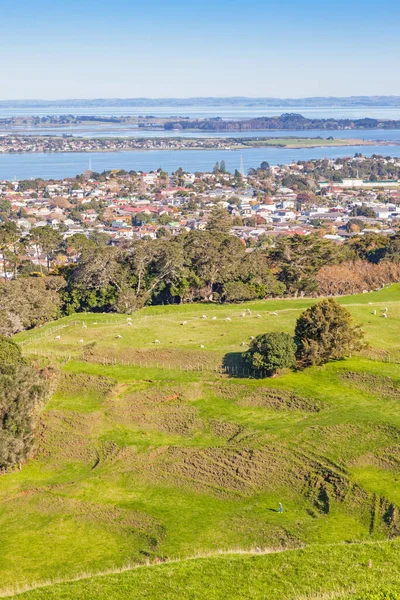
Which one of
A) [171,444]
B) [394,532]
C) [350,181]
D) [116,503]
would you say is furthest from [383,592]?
[350,181]

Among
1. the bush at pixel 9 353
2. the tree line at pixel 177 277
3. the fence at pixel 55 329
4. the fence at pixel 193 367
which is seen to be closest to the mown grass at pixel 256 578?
the fence at pixel 193 367

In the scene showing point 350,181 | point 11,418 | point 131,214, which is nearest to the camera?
point 11,418

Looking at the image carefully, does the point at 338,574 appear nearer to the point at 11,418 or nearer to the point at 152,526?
the point at 152,526

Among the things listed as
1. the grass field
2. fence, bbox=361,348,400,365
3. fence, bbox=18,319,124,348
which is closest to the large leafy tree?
the grass field

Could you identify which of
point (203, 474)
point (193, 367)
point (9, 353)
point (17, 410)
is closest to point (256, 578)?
point (203, 474)

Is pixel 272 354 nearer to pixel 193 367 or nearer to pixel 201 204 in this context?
pixel 193 367

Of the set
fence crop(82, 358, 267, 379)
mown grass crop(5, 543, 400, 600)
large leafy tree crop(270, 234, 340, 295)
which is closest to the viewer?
mown grass crop(5, 543, 400, 600)

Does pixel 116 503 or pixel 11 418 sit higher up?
pixel 11 418

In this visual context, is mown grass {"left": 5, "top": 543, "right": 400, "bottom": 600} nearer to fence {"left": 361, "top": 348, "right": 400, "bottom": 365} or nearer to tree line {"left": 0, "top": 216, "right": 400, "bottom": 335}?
fence {"left": 361, "top": 348, "right": 400, "bottom": 365}
